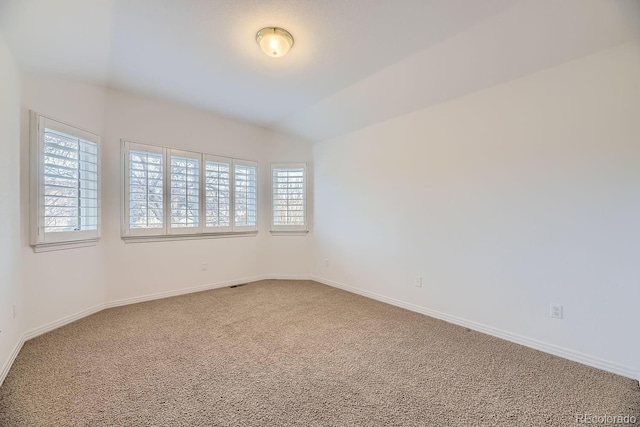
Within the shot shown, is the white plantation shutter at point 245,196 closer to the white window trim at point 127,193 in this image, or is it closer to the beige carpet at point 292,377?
the white window trim at point 127,193

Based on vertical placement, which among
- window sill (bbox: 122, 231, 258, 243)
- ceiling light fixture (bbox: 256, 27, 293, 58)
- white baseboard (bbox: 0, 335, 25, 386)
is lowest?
white baseboard (bbox: 0, 335, 25, 386)

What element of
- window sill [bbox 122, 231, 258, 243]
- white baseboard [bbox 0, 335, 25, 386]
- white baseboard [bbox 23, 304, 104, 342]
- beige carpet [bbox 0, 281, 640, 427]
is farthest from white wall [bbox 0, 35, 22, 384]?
window sill [bbox 122, 231, 258, 243]

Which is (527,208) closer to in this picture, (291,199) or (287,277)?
(291,199)

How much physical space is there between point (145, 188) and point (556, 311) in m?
4.55

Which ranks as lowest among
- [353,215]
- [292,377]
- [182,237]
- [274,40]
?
[292,377]

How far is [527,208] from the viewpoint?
2.43 m

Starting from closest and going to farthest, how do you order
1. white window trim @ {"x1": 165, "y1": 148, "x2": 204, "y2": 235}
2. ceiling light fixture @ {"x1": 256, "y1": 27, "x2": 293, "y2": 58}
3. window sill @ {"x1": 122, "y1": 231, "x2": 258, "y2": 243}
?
1. ceiling light fixture @ {"x1": 256, "y1": 27, "x2": 293, "y2": 58}
2. window sill @ {"x1": 122, "y1": 231, "x2": 258, "y2": 243}
3. white window trim @ {"x1": 165, "y1": 148, "x2": 204, "y2": 235}

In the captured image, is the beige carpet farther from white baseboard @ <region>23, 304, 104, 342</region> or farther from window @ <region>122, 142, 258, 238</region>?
window @ <region>122, 142, 258, 238</region>

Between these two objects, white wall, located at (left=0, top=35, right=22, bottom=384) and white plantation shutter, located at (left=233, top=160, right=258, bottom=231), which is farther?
white plantation shutter, located at (left=233, top=160, right=258, bottom=231)

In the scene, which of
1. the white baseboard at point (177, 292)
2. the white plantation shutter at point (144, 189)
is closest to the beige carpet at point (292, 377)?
the white baseboard at point (177, 292)

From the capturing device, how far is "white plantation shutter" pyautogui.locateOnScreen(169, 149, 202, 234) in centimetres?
A: 374

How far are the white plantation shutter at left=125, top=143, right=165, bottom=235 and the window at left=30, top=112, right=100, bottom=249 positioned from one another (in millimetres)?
327

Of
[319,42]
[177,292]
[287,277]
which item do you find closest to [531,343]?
[319,42]

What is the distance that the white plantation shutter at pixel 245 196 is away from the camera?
4367mm
